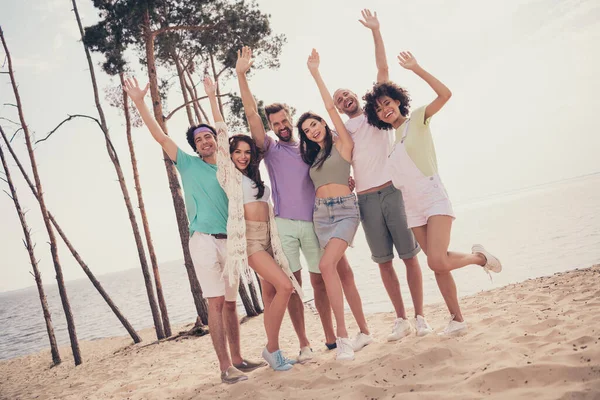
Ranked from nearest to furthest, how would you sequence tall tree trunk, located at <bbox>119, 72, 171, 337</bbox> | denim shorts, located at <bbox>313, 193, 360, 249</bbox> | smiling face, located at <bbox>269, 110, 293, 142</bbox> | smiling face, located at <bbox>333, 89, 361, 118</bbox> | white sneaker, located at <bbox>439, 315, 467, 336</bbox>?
white sneaker, located at <bbox>439, 315, 467, 336</bbox> < denim shorts, located at <bbox>313, 193, 360, 249</bbox> < smiling face, located at <bbox>269, 110, 293, 142</bbox> < smiling face, located at <bbox>333, 89, 361, 118</bbox> < tall tree trunk, located at <bbox>119, 72, 171, 337</bbox>

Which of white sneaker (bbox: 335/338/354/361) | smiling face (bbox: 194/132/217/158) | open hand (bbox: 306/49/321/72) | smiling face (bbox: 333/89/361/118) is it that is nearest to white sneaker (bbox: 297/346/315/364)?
white sneaker (bbox: 335/338/354/361)

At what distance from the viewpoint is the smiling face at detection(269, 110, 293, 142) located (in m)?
4.02

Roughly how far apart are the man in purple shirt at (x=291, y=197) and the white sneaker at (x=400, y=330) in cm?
31

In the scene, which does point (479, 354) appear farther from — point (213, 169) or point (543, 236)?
point (543, 236)

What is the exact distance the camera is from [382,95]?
151 inches

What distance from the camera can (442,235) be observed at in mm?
3441

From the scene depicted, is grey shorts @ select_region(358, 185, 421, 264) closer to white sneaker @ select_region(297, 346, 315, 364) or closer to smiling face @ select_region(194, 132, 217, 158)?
white sneaker @ select_region(297, 346, 315, 364)

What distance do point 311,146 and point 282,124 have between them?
0.38m

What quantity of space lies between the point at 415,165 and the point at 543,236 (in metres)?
12.5

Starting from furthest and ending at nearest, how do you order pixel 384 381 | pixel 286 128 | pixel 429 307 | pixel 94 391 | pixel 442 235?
pixel 429 307 < pixel 94 391 < pixel 286 128 < pixel 442 235 < pixel 384 381

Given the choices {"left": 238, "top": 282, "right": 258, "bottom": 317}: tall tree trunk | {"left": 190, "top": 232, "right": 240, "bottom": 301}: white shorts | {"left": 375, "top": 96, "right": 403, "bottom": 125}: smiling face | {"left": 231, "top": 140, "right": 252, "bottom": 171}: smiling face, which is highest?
{"left": 375, "top": 96, "right": 403, "bottom": 125}: smiling face

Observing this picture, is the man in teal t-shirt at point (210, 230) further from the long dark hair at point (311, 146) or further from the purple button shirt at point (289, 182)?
the long dark hair at point (311, 146)

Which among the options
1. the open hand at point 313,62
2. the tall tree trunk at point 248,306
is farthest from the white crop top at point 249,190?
the tall tree trunk at point 248,306

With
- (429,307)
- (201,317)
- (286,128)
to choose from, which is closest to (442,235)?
(286,128)
